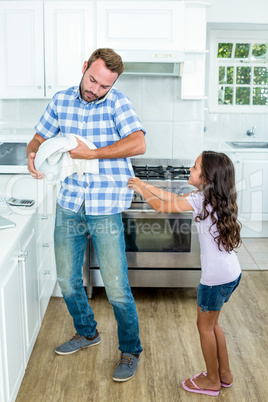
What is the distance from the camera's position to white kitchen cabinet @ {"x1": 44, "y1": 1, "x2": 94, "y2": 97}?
2910 millimetres

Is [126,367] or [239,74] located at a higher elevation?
[239,74]

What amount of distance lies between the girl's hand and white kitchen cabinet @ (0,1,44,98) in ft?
4.09

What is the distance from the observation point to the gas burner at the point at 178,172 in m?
3.00

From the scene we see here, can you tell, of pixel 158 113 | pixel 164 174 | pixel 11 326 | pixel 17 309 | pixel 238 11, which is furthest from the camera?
pixel 238 11

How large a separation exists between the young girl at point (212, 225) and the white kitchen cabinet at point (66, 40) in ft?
4.03

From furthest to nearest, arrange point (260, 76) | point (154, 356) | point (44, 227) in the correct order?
1. point (260, 76)
2. point (44, 227)
3. point (154, 356)

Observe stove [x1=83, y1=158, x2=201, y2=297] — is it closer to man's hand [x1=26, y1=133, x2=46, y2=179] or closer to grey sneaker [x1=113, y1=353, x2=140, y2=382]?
grey sneaker [x1=113, y1=353, x2=140, y2=382]

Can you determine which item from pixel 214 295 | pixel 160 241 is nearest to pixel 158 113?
pixel 160 241

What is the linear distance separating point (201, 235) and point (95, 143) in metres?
0.60

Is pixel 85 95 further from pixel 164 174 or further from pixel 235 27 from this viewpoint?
pixel 235 27

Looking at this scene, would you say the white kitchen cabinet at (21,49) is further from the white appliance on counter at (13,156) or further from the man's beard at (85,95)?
the man's beard at (85,95)

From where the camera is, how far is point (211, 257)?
193cm

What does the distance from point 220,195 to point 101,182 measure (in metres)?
0.53

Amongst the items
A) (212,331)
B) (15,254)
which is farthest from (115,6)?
(212,331)
